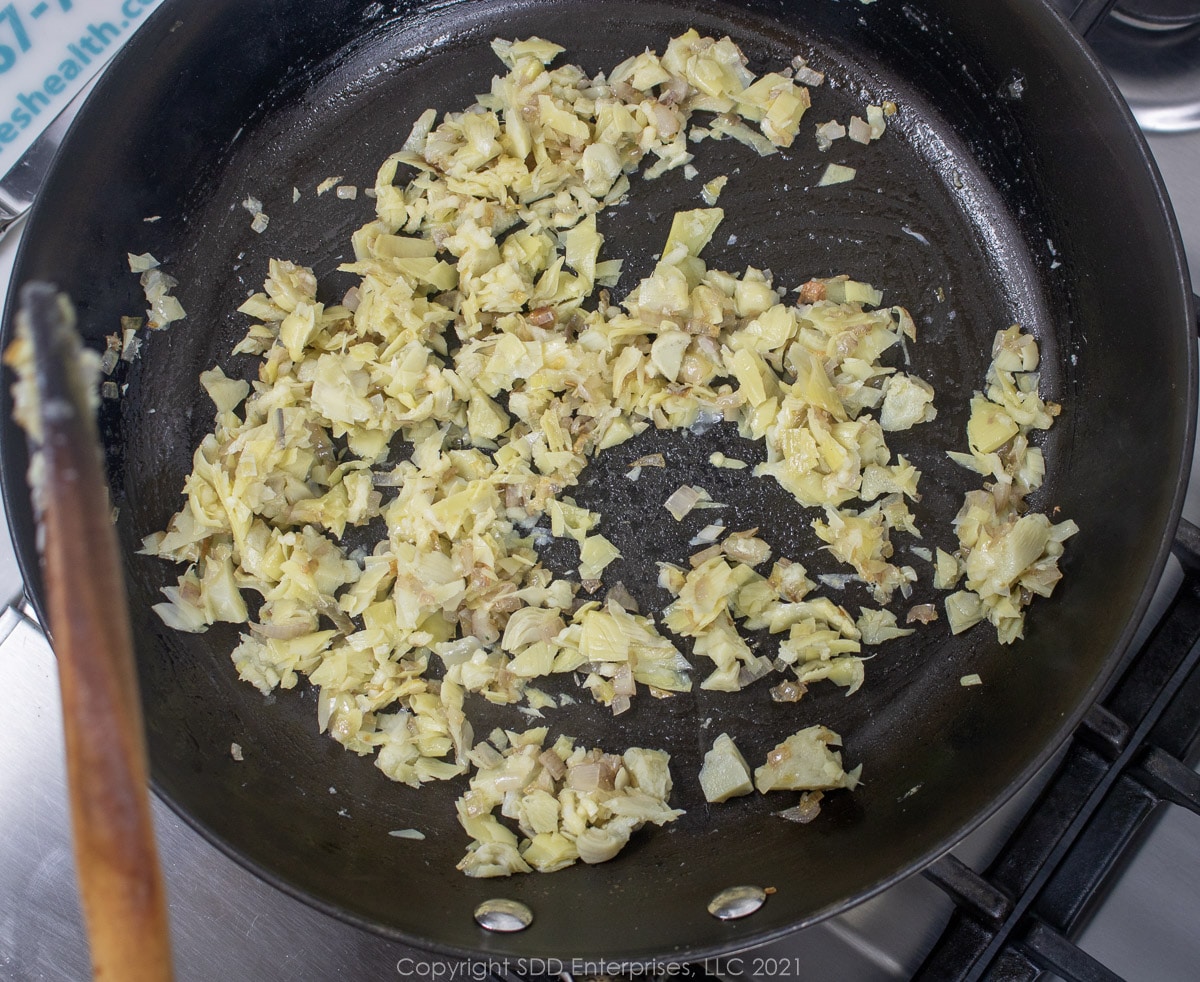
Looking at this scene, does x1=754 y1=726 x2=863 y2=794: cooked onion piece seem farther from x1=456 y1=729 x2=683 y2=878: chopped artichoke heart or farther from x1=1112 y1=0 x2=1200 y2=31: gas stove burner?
x1=1112 y1=0 x2=1200 y2=31: gas stove burner

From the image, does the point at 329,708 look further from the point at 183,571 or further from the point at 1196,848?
the point at 1196,848

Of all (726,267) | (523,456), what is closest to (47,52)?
(523,456)

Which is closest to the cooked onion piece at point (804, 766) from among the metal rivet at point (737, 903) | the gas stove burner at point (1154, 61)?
the metal rivet at point (737, 903)

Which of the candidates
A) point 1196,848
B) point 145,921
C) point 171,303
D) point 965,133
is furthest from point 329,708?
point 965,133

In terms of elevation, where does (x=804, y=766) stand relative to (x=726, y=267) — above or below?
below

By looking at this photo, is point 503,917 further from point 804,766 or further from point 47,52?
point 47,52

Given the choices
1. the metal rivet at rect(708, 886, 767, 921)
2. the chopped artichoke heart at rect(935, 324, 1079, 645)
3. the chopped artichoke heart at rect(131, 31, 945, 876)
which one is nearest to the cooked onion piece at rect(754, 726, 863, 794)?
the chopped artichoke heart at rect(131, 31, 945, 876)

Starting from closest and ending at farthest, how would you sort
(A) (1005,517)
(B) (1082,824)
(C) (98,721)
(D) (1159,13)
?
(C) (98,721) → (B) (1082,824) → (A) (1005,517) → (D) (1159,13)

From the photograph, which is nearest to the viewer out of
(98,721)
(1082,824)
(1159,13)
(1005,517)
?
(98,721)
